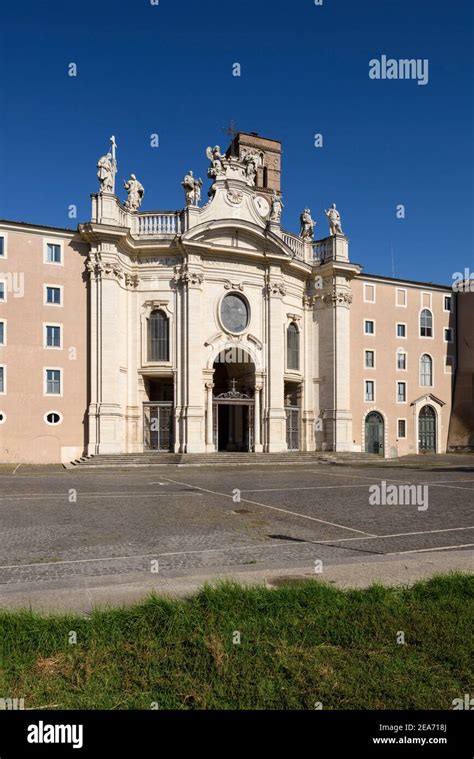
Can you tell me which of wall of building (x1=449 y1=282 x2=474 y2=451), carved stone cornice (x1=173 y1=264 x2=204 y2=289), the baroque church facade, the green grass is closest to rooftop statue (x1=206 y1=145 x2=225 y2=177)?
the baroque church facade

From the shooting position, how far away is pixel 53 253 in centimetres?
3416

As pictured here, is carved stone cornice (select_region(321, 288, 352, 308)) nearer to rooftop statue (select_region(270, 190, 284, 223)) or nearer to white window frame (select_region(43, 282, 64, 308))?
rooftop statue (select_region(270, 190, 284, 223))

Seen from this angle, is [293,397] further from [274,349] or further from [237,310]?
[237,310]

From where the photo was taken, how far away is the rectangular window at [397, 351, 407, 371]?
45.1m

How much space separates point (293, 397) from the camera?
142 ft

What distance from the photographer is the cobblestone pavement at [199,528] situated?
8.06 m

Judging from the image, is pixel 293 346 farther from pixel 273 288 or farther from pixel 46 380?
pixel 46 380

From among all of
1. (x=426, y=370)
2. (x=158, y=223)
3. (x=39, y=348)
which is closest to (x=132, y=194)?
(x=158, y=223)

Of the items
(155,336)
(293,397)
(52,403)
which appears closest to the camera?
(52,403)

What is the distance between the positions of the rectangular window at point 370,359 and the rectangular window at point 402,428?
5.17m

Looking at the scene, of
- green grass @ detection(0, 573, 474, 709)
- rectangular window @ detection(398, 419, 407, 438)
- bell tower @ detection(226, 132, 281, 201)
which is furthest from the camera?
bell tower @ detection(226, 132, 281, 201)

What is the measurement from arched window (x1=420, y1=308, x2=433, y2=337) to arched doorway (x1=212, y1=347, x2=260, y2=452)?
16436 mm
